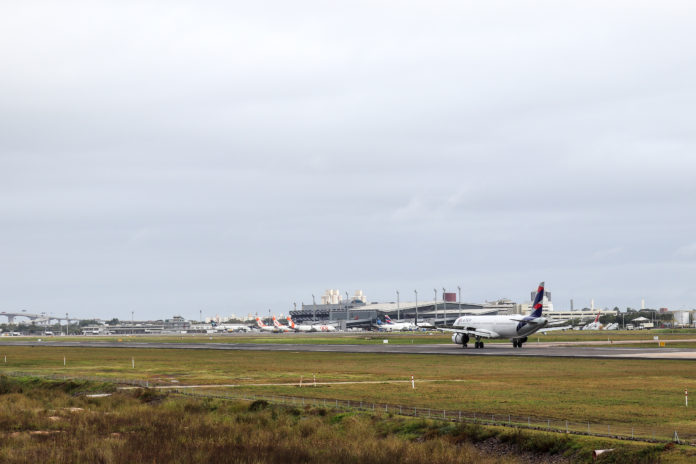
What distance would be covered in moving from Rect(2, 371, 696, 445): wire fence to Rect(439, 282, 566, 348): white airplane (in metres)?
66.0

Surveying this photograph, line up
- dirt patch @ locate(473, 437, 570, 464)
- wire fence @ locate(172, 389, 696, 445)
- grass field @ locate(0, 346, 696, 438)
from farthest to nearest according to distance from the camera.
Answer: grass field @ locate(0, 346, 696, 438), wire fence @ locate(172, 389, 696, 445), dirt patch @ locate(473, 437, 570, 464)

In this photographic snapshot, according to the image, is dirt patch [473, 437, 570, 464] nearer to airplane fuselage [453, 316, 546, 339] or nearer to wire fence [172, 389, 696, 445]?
wire fence [172, 389, 696, 445]

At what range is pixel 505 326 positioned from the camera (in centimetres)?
11169

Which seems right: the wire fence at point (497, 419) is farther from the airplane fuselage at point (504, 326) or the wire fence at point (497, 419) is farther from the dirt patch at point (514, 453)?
the airplane fuselage at point (504, 326)

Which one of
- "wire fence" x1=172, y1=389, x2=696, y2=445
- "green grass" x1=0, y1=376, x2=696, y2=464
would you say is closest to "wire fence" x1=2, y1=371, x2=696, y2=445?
"wire fence" x1=172, y1=389, x2=696, y2=445

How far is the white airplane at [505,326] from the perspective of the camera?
108312 mm

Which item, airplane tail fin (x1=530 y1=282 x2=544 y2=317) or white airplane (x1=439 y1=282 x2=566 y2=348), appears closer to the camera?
white airplane (x1=439 y1=282 x2=566 y2=348)

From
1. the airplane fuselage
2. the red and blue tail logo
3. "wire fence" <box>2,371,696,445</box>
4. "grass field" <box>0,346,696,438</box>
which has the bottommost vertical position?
"grass field" <box>0,346,696,438</box>

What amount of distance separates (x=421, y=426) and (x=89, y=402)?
940 inches

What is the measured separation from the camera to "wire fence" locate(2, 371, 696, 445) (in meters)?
31.8

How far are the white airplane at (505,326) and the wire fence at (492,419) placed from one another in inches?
2600

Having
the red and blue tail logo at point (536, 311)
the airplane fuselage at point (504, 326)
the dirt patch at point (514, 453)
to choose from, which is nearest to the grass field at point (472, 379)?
the dirt patch at point (514, 453)

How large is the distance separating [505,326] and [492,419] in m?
76.0

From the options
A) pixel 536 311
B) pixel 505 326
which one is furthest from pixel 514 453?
pixel 505 326
